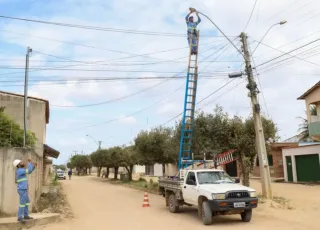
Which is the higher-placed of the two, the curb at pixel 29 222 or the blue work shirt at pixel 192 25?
the blue work shirt at pixel 192 25

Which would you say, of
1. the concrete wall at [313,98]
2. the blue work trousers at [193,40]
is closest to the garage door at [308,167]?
the concrete wall at [313,98]

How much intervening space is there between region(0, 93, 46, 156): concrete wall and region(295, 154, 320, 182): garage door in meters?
20.8

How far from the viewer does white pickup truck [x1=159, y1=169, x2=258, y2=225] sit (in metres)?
11.4

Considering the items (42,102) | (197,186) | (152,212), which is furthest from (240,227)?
(42,102)

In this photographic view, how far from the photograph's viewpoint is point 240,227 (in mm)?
10852

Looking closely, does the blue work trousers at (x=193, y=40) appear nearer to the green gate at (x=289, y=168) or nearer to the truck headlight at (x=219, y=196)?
the truck headlight at (x=219, y=196)

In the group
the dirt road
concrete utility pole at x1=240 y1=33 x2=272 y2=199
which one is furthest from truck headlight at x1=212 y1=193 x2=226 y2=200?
concrete utility pole at x1=240 y1=33 x2=272 y2=199

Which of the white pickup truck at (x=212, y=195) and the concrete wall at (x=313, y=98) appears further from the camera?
the concrete wall at (x=313, y=98)

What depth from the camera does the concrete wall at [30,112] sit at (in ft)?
90.5

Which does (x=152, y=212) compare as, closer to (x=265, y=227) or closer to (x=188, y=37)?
(x=265, y=227)

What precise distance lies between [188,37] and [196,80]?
230 cm

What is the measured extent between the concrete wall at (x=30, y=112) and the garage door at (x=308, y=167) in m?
20.8

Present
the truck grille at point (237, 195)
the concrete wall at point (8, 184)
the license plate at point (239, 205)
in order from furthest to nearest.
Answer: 1. the concrete wall at point (8, 184)
2. the truck grille at point (237, 195)
3. the license plate at point (239, 205)

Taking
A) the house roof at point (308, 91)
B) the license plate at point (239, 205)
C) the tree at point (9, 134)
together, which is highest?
the house roof at point (308, 91)
